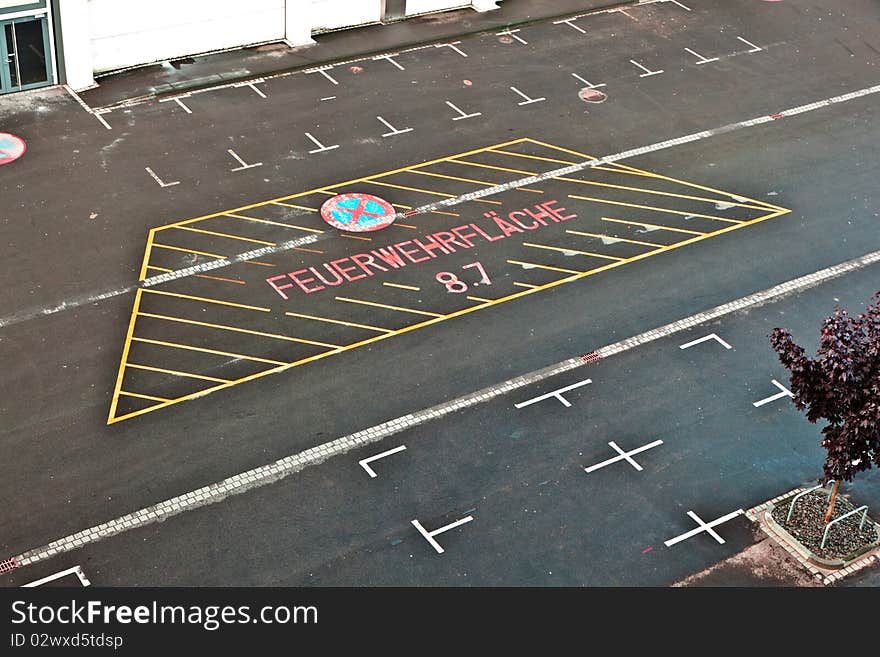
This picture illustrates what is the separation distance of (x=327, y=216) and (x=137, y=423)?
957cm

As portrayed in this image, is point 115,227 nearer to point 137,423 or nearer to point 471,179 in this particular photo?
point 137,423

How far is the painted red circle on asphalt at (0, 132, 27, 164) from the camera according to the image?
3438 cm

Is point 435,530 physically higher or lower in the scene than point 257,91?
lower

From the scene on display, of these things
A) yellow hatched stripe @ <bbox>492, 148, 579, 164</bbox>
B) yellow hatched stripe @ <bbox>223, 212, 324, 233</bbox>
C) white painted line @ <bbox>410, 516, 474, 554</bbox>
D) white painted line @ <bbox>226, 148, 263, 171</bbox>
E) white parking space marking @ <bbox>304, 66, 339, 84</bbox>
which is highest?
white parking space marking @ <bbox>304, 66, 339, 84</bbox>

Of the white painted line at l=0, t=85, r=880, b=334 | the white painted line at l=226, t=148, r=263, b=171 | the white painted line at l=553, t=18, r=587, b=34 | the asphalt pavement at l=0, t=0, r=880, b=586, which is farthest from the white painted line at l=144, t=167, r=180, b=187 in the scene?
the white painted line at l=553, t=18, r=587, b=34

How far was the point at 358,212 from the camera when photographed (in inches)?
1309

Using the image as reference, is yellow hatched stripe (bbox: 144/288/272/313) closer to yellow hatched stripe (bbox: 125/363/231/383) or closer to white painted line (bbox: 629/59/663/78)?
yellow hatched stripe (bbox: 125/363/231/383)

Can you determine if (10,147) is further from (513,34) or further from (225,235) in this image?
(513,34)

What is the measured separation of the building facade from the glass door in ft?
0.10

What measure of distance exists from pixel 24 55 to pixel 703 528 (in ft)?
84.9

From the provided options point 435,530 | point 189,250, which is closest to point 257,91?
point 189,250

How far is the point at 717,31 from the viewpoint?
4519 cm

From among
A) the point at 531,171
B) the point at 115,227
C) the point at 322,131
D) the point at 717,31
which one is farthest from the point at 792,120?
the point at 115,227

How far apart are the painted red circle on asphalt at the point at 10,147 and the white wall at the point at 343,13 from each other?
39.9 ft
